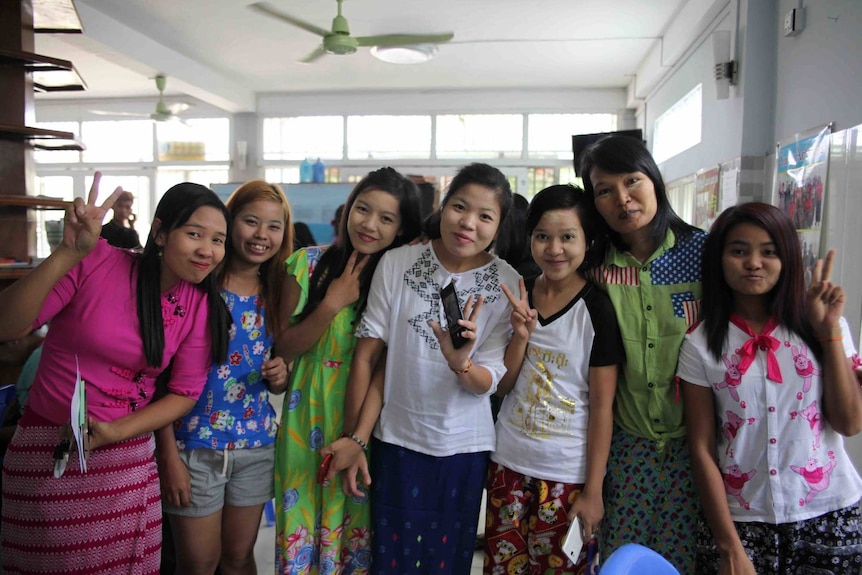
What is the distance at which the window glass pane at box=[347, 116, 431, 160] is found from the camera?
26.1 ft

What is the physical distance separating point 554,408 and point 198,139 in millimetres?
8380

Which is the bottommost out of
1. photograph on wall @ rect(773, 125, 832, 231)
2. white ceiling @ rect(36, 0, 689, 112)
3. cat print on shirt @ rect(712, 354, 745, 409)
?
cat print on shirt @ rect(712, 354, 745, 409)

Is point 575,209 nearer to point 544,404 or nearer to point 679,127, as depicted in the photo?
point 544,404

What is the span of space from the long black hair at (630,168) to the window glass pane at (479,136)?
654 cm

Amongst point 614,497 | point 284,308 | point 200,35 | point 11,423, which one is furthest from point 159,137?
point 614,497

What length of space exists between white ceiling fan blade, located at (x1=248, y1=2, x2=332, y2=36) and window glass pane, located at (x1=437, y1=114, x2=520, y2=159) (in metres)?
3.37

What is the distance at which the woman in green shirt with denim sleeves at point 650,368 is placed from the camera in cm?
134

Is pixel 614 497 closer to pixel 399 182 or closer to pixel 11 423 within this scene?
pixel 399 182

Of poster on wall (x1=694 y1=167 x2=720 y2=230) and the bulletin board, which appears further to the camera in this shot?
the bulletin board

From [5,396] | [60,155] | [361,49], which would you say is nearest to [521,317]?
[5,396]

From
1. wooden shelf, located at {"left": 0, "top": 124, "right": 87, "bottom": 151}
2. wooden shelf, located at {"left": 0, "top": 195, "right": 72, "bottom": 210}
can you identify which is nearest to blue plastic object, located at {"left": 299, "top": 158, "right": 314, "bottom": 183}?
wooden shelf, located at {"left": 0, "top": 124, "right": 87, "bottom": 151}

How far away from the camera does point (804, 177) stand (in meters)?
2.70

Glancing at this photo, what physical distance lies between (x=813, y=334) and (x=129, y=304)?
1.54m

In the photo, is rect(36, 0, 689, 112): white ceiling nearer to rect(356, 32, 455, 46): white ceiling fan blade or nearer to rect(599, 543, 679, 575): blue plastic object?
rect(356, 32, 455, 46): white ceiling fan blade
